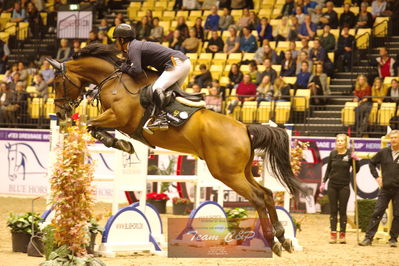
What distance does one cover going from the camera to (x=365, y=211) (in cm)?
1370

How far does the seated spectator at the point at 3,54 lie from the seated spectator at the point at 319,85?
10139 mm

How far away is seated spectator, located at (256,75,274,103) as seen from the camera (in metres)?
17.5

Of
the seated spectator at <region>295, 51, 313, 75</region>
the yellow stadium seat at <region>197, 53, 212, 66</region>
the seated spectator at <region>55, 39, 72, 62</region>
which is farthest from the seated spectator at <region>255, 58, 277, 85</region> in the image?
the seated spectator at <region>55, 39, 72, 62</region>

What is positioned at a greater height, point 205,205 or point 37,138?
point 37,138

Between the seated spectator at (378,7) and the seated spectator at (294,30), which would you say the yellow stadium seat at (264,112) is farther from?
the seated spectator at (378,7)

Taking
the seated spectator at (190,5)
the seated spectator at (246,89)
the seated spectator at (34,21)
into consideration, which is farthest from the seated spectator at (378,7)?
the seated spectator at (34,21)

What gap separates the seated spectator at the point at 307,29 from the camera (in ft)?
63.4

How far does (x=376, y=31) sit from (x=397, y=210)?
822 cm

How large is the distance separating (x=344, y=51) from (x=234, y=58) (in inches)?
115

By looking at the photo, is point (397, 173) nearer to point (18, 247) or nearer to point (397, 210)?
point (397, 210)

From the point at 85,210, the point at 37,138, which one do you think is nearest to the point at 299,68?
the point at 37,138

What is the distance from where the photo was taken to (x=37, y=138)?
18219 mm

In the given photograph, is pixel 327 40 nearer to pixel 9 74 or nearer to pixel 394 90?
pixel 394 90

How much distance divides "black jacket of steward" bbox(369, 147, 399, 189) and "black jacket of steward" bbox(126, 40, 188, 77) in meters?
4.51
